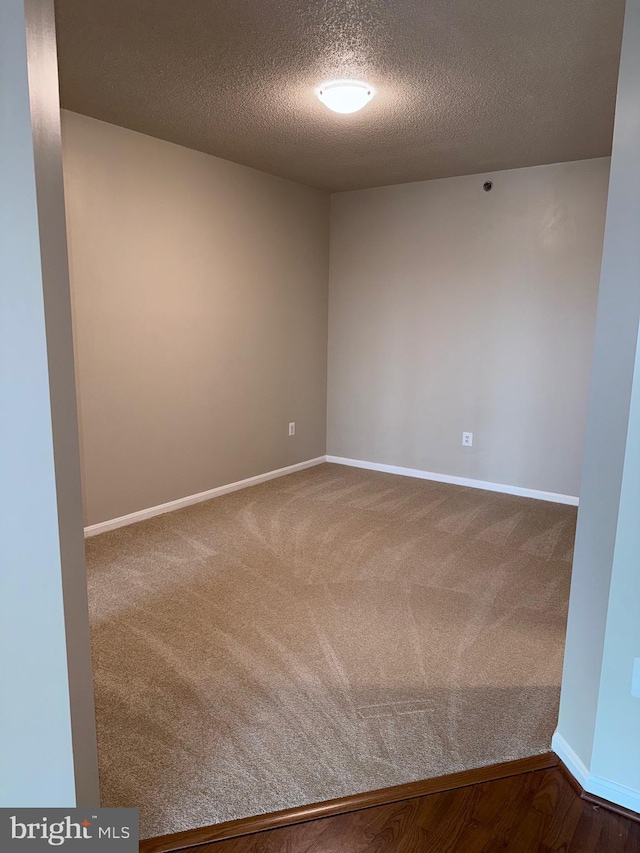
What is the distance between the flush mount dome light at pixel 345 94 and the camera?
276 cm

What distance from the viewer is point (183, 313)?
4062 mm

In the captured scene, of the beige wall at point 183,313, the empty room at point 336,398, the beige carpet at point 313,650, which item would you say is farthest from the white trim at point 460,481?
the beige wall at point 183,313

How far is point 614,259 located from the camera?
5.28 ft

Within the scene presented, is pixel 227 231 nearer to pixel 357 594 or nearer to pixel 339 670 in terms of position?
pixel 357 594

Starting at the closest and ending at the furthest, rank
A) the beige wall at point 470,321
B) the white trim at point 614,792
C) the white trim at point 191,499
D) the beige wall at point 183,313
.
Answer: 1. the white trim at point 614,792
2. the beige wall at point 183,313
3. the white trim at point 191,499
4. the beige wall at point 470,321

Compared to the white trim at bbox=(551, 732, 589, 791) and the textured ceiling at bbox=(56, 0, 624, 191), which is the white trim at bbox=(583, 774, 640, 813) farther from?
the textured ceiling at bbox=(56, 0, 624, 191)

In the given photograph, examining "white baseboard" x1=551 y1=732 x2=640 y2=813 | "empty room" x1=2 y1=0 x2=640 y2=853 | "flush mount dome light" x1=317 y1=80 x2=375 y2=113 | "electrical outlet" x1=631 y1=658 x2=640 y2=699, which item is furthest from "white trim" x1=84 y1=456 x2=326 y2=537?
"electrical outlet" x1=631 y1=658 x2=640 y2=699

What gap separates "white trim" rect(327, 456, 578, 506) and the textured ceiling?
2444mm

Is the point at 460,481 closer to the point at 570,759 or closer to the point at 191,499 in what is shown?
the point at 191,499

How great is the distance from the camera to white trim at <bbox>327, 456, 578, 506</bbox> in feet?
14.9

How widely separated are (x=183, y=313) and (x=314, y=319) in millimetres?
1550

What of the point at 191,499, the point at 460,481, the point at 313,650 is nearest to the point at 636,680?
the point at 313,650

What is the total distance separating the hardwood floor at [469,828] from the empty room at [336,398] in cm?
2

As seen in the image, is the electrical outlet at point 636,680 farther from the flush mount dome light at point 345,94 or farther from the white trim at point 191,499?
the white trim at point 191,499
